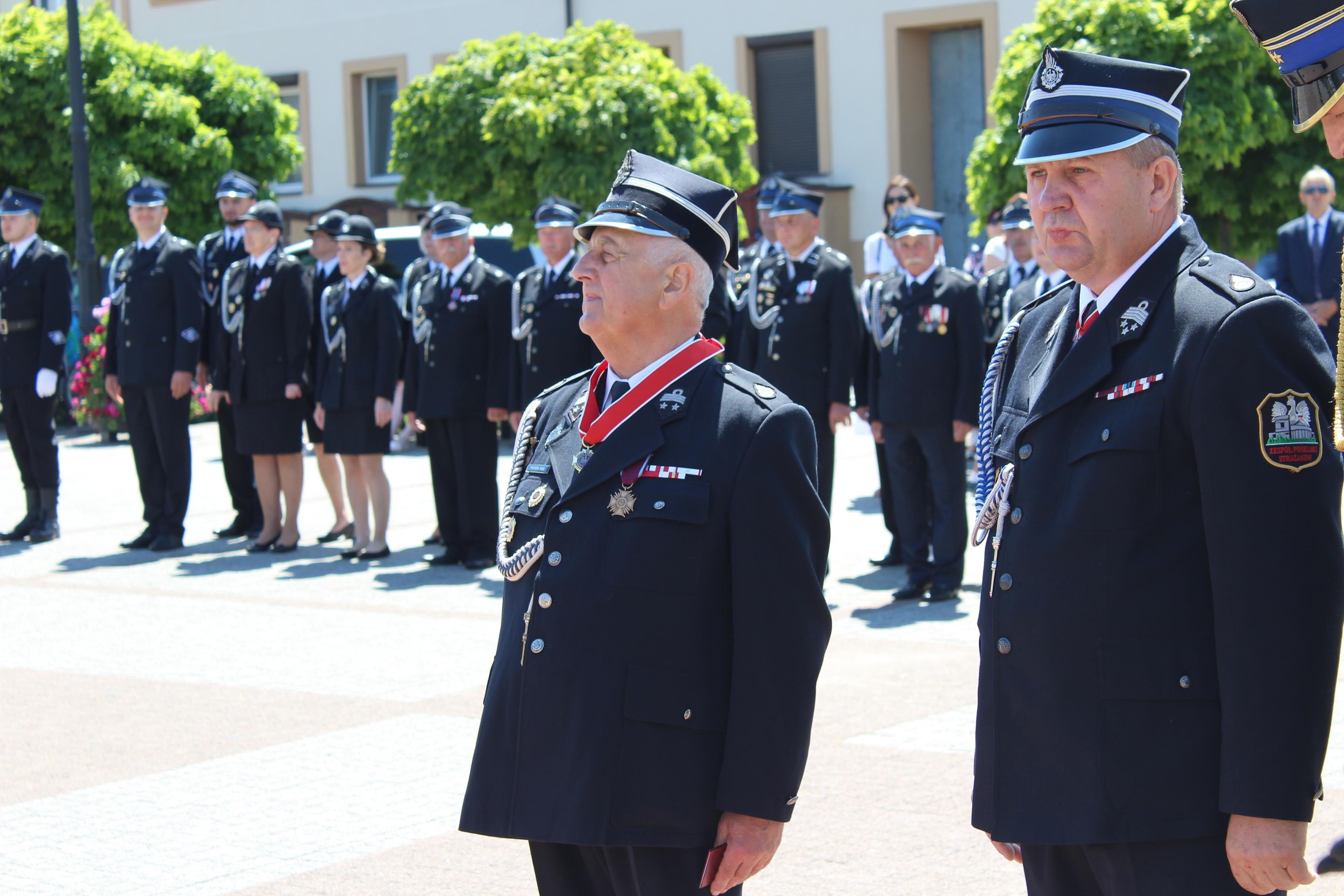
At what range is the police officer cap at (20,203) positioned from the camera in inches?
452

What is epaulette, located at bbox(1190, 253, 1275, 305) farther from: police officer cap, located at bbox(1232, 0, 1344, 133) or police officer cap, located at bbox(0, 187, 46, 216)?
police officer cap, located at bbox(0, 187, 46, 216)

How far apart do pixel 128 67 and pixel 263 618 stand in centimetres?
1557

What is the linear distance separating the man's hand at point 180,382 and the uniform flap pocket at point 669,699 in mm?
8970

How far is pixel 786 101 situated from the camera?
25.7 meters

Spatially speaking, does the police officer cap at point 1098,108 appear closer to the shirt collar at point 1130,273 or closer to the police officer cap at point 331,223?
the shirt collar at point 1130,273

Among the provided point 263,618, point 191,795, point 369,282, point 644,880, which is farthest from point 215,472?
point 644,880

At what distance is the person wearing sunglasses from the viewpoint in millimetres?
13406

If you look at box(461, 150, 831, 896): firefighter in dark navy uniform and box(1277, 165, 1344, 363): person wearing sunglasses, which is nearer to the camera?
box(461, 150, 831, 896): firefighter in dark navy uniform

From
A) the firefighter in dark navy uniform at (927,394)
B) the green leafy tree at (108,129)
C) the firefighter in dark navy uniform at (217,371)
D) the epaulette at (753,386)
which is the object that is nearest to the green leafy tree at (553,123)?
the green leafy tree at (108,129)

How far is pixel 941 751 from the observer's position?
18.6ft

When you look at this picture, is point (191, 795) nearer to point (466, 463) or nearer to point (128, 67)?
point (466, 463)

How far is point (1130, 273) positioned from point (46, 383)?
9786 millimetres

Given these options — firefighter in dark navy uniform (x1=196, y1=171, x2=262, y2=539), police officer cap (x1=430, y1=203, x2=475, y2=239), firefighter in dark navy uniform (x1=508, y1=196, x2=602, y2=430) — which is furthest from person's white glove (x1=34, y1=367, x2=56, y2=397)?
firefighter in dark navy uniform (x1=508, y1=196, x2=602, y2=430)

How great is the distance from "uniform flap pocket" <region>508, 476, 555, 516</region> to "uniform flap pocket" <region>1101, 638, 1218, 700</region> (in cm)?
100
